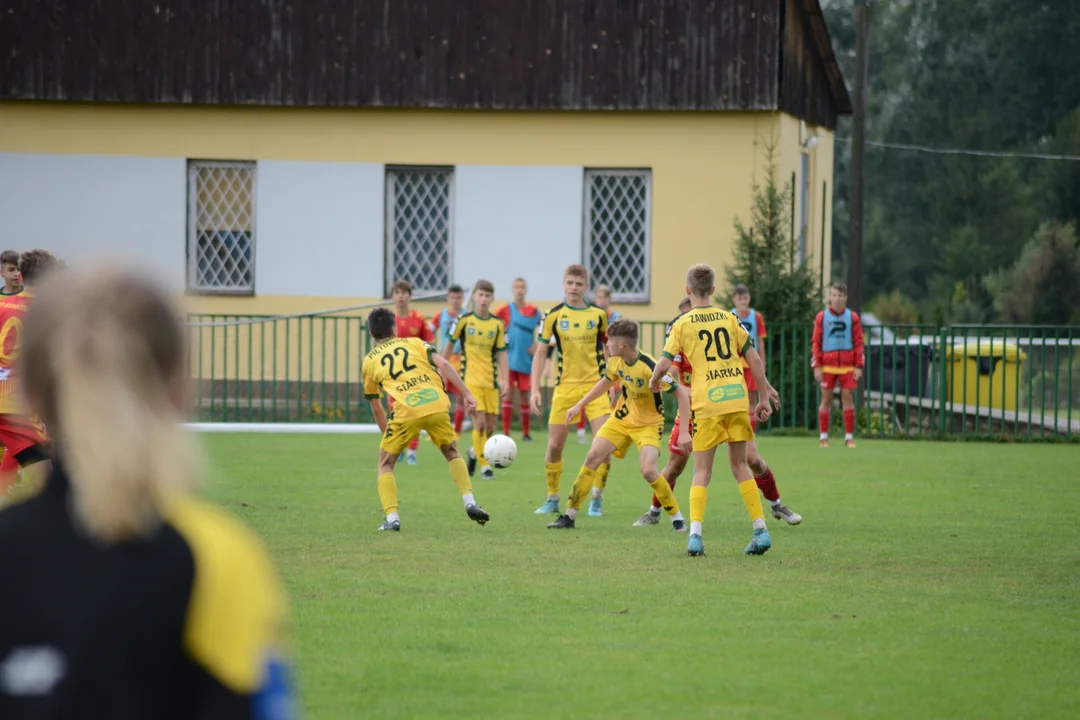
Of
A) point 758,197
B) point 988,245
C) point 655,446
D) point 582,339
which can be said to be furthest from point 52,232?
point 988,245

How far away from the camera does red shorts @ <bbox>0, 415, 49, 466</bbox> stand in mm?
10906

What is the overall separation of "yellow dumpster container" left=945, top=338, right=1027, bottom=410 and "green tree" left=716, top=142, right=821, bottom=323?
2.38m

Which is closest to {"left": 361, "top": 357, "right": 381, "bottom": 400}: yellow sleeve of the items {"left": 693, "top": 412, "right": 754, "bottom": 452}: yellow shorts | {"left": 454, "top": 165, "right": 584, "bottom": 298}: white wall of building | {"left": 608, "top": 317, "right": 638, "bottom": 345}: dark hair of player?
{"left": 608, "top": 317, "right": 638, "bottom": 345}: dark hair of player

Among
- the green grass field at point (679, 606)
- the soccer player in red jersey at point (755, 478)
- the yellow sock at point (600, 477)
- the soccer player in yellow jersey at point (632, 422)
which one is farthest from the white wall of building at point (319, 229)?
the soccer player in yellow jersey at point (632, 422)

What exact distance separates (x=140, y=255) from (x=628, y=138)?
25.3m

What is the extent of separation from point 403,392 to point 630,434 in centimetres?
178

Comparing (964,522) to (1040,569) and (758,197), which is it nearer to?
(1040,569)

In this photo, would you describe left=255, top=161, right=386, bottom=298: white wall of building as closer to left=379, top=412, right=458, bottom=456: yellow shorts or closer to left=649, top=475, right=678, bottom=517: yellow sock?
left=379, top=412, right=458, bottom=456: yellow shorts

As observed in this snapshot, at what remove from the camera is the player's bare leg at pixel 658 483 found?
467 inches

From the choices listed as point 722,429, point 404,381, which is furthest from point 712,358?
point 404,381

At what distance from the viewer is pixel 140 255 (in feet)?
7.52

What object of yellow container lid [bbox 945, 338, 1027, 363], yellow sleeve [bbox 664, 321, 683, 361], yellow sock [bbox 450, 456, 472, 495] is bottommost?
yellow sock [bbox 450, 456, 472, 495]

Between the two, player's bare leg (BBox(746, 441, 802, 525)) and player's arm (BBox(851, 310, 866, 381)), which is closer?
player's bare leg (BBox(746, 441, 802, 525))

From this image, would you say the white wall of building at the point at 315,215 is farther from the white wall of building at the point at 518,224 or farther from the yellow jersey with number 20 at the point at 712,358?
the yellow jersey with number 20 at the point at 712,358
